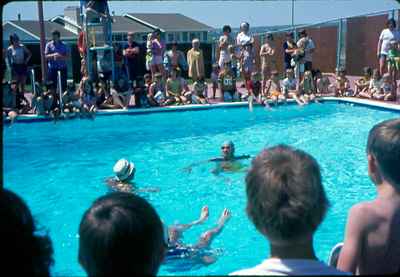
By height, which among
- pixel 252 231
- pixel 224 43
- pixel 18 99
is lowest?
pixel 252 231

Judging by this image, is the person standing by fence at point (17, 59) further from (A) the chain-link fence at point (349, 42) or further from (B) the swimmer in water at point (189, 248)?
(B) the swimmer in water at point (189, 248)

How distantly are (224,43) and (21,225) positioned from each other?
14182 millimetres

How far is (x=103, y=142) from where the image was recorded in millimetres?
10547

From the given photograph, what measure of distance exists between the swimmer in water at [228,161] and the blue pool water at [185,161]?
12 centimetres

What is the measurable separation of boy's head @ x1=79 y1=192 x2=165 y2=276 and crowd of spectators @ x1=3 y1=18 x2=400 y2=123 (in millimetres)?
11240

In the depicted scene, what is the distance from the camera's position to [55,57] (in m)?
13.1

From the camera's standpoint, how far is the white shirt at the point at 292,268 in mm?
1382

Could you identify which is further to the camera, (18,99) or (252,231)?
(18,99)

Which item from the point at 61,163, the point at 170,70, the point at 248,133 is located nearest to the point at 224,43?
the point at 170,70

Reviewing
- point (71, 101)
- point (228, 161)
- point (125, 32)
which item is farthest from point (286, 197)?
point (125, 32)

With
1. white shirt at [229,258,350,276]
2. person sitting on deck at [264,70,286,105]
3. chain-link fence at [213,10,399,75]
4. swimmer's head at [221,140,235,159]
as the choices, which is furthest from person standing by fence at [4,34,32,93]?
white shirt at [229,258,350,276]

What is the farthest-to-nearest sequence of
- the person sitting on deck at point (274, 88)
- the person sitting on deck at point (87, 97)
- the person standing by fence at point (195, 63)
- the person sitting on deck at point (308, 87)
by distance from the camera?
the person standing by fence at point (195, 63), the person sitting on deck at point (308, 87), the person sitting on deck at point (274, 88), the person sitting on deck at point (87, 97)

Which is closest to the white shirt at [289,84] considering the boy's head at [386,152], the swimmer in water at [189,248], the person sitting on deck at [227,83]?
the person sitting on deck at [227,83]

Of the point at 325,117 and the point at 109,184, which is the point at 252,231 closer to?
the point at 109,184
